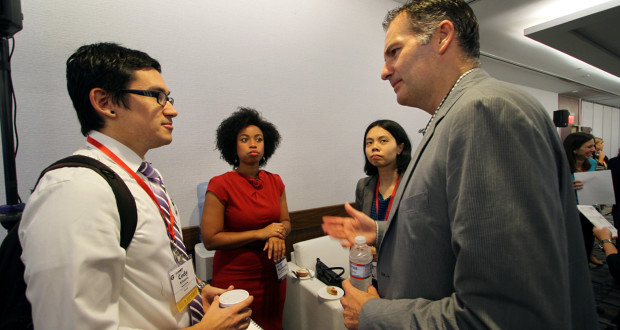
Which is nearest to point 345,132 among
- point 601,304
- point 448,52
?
point 448,52

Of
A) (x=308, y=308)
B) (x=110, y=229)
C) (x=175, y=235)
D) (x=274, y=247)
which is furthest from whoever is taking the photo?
(x=308, y=308)

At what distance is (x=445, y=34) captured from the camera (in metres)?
0.85

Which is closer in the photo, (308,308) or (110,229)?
(110,229)

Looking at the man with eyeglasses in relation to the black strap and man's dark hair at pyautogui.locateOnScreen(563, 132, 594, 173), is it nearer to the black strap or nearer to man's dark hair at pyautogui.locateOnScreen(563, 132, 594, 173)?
the black strap

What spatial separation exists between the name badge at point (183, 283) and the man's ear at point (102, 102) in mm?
565

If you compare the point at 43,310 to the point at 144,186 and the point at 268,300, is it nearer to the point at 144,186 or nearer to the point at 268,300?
the point at 144,186

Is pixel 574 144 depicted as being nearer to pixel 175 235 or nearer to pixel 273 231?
pixel 273 231

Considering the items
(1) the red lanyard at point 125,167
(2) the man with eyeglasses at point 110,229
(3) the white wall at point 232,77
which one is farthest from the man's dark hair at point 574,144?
(1) the red lanyard at point 125,167

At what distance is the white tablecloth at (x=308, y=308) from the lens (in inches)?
66.1

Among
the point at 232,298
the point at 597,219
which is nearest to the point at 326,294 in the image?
the point at 232,298

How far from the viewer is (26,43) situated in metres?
1.66

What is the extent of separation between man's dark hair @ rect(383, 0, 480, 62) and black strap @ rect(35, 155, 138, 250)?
1.01 metres

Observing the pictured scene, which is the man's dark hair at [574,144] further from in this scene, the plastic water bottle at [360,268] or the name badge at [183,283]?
the name badge at [183,283]

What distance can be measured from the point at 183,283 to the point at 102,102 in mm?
670
